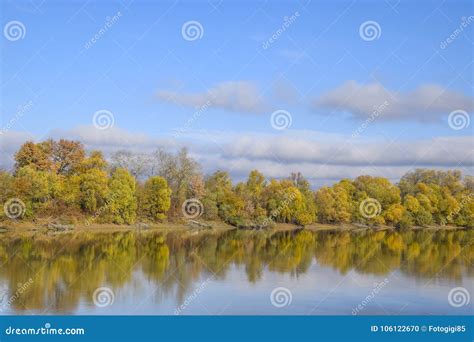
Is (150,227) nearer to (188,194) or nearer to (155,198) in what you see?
(155,198)

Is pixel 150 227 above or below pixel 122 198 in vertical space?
below

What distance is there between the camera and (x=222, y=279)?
20141mm

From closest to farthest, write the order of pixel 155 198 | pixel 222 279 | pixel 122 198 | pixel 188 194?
pixel 222 279 → pixel 122 198 → pixel 155 198 → pixel 188 194

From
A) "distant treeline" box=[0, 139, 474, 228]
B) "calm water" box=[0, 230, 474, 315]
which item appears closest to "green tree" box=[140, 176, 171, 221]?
"distant treeline" box=[0, 139, 474, 228]

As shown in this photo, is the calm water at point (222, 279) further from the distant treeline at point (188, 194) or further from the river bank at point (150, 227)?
the distant treeline at point (188, 194)

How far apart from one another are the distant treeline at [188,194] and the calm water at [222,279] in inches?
355

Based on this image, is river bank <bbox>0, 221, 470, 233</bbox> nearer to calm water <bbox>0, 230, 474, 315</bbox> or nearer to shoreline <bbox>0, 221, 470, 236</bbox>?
shoreline <bbox>0, 221, 470, 236</bbox>

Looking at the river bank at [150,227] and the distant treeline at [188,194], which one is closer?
the river bank at [150,227]

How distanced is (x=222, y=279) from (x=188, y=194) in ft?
111

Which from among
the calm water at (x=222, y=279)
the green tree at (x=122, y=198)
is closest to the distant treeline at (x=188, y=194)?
the green tree at (x=122, y=198)

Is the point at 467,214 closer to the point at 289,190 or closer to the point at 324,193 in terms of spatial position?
the point at 324,193

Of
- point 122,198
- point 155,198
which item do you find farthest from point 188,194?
point 122,198

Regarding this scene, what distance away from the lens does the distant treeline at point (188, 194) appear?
4094cm

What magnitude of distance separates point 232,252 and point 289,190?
28837mm
